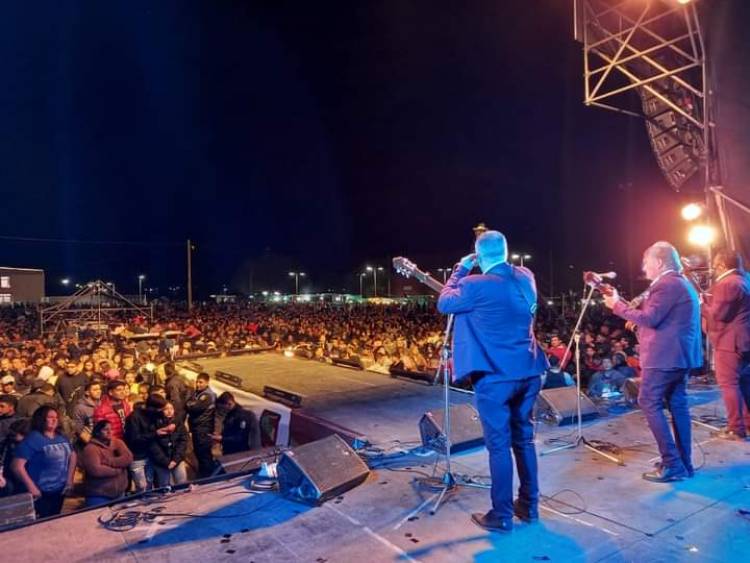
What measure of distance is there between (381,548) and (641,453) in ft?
8.39

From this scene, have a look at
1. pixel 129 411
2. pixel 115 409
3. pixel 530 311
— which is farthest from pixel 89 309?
pixel 530 311

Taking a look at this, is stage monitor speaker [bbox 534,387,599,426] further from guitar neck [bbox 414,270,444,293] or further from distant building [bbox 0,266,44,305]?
distant building [bbox 0,266,44,305]

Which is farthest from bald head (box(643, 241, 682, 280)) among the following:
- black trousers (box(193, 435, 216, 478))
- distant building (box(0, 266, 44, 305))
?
distant building (box(0, 266, 44, 305))

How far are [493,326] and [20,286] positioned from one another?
200 feet

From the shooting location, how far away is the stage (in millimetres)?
2621

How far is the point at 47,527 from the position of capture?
2.99 meters

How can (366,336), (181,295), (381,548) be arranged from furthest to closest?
(181,295), (366,336), (381,548)

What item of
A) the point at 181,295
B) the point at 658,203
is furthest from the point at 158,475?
the point at 181,295

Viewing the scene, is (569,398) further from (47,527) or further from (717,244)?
(47,527)

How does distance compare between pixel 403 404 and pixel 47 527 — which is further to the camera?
pixel 403 404

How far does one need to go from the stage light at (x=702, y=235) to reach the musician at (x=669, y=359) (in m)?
3.96

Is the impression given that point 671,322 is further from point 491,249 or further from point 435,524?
point 435,524

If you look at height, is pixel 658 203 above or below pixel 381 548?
above

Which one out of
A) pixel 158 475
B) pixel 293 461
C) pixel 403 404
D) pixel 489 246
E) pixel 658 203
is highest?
pixel 658 203
